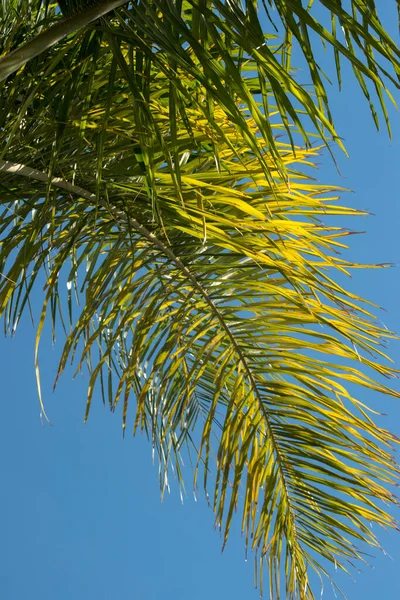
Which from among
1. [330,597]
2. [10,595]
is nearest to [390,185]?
[330,597]

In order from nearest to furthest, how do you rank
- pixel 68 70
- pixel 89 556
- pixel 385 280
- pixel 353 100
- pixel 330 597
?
pixel 68 70 < pixel 353 100 < pixel 89 556 < pixel 385 280 < pixel 330 597

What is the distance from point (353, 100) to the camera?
8.02m

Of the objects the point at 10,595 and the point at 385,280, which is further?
the point at 385,280

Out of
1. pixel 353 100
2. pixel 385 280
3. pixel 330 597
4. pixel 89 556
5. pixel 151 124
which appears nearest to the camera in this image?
pixel 151 124

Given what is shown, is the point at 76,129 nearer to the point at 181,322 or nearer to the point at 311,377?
the point at 181,322

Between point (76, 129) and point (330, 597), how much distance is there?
9.58m

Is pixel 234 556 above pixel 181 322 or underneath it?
above

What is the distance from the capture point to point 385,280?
9.38 metres

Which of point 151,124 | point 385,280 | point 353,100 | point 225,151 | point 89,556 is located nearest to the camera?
point 151,124

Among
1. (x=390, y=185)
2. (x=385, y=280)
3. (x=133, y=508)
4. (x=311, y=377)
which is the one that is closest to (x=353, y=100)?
(x=390, y=185)

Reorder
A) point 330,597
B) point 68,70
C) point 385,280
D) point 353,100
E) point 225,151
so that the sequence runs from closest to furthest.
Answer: point 68,70
point 225,151
point 353,100
point 385,280
point 330,597

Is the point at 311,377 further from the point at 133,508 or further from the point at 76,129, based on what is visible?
the point at 133,508

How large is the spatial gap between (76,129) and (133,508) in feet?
25.6

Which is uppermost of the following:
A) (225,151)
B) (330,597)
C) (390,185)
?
(390,185)
